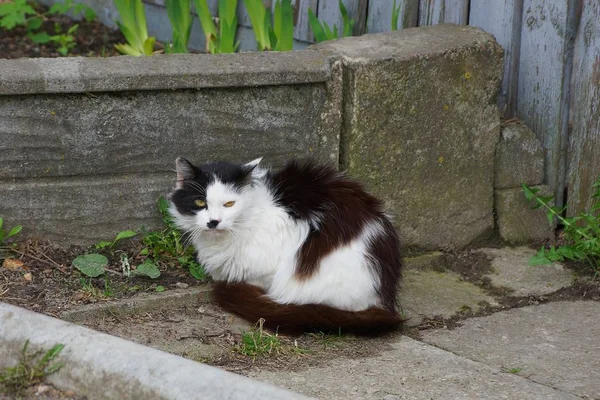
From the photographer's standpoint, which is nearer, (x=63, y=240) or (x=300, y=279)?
(x=300, y=279)

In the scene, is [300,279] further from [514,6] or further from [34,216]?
[514,6]

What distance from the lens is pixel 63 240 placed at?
157 inches

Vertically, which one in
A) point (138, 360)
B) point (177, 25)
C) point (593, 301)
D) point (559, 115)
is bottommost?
point (593, 301)

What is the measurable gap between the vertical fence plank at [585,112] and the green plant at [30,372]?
2.64 metres

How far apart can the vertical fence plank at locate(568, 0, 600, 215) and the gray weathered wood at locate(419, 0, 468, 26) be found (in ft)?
1.87

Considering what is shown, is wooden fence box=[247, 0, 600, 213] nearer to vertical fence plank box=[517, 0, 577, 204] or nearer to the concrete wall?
vertical fence plank box=[517, 0, 577, 204]

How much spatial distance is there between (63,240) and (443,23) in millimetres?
2033

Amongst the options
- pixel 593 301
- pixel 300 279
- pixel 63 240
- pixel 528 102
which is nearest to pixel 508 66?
pixel 528 102

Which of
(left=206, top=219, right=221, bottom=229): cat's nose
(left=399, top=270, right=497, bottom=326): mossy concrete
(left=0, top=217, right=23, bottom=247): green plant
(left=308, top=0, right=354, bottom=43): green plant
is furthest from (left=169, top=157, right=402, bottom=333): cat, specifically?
(left=308, top=0, right=354, bottom=43): green plant

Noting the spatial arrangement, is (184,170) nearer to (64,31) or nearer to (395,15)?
(395,15)

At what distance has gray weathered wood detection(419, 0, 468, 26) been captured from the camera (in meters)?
4.60

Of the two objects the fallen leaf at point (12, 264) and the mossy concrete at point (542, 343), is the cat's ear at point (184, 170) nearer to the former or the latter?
the fallen leaf at point (12, 264)

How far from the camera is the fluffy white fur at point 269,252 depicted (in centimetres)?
364

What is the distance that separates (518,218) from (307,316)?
1.52m
